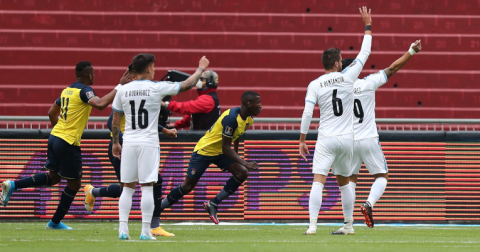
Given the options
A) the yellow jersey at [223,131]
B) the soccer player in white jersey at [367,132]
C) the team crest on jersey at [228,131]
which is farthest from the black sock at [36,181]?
the soccer player in white jersey at [367,132]

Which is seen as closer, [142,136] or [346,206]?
[142,136]

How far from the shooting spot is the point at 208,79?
9.73m

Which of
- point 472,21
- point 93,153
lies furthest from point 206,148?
point 472,21

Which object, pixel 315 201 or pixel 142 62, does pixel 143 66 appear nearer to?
pixel 142 62

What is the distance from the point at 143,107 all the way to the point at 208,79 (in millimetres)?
3197

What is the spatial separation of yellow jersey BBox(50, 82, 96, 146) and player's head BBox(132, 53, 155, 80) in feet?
6.22

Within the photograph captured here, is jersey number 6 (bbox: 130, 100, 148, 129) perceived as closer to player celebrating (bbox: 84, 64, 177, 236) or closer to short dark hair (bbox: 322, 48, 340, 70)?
player celebrating (bbox: 84, 64, 177, 236)

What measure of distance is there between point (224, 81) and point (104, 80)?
8.38ft

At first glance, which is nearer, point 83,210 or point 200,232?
point 200,232

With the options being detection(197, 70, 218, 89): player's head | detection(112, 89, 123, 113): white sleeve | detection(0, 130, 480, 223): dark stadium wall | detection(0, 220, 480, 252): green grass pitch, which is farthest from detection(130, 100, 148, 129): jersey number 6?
detection(0, 130, 480, 223): dark stadium wall

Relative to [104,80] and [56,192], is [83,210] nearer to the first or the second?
[56,192]

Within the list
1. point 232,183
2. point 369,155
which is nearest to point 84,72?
point 232,183

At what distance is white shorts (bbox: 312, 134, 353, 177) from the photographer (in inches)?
294

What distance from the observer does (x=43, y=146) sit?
32.8 feet
